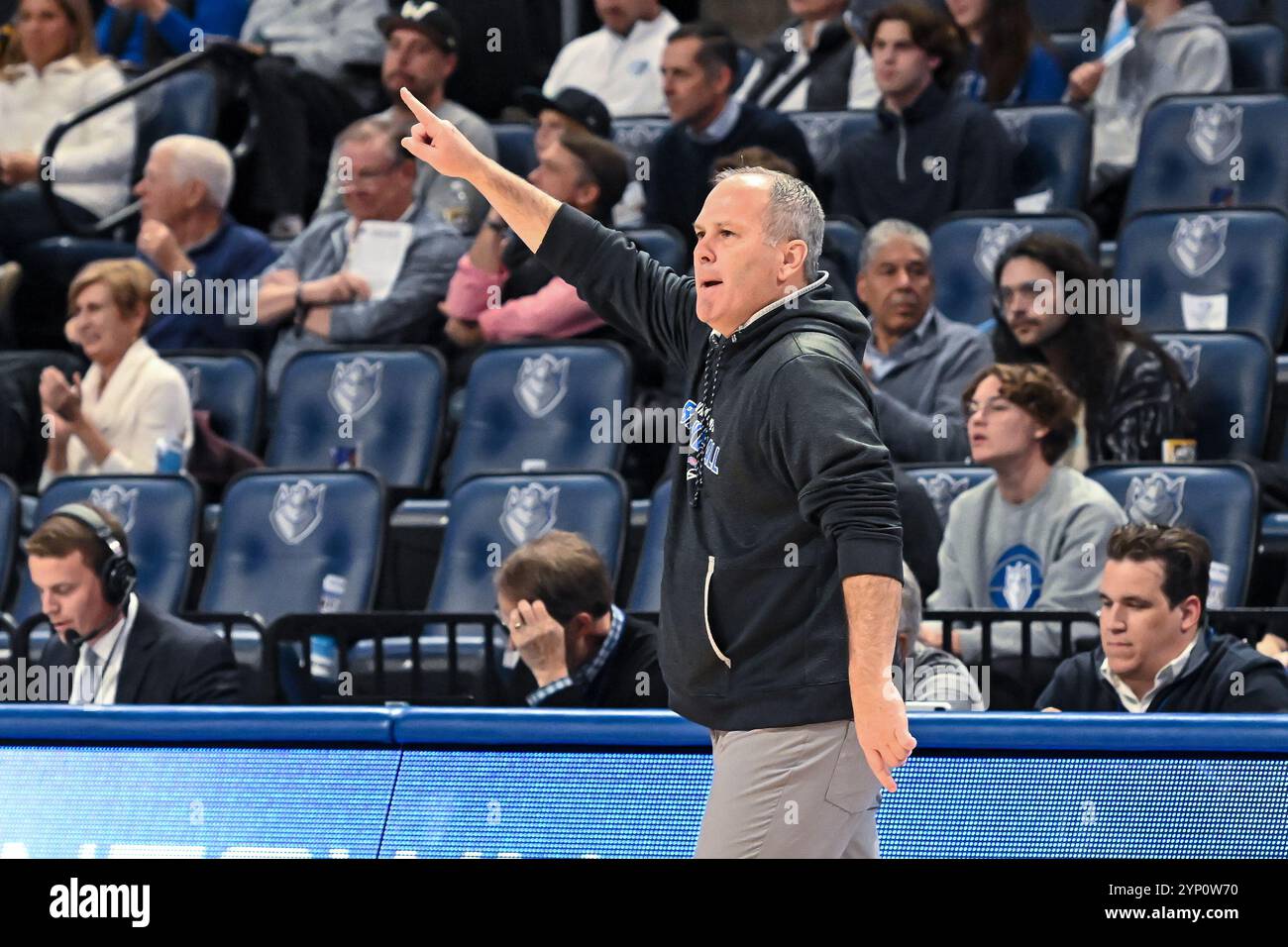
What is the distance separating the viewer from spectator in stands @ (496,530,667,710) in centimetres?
472

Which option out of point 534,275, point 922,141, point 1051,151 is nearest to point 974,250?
point 922,141

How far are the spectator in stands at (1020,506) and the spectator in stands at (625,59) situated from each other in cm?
345

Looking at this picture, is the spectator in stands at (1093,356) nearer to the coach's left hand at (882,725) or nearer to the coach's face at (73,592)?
the coach's face at (73,592)

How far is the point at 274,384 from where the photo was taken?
24.1 feet

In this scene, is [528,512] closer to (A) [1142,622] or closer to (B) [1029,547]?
(B) [1029,547]

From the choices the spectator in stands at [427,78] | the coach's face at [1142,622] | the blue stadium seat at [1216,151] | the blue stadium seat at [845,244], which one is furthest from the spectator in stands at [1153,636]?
the spectator in stands at [427,78]

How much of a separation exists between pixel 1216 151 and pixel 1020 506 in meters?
2.30

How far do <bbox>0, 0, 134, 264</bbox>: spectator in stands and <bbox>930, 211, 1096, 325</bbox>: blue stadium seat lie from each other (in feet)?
11.8

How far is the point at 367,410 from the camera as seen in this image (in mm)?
6840

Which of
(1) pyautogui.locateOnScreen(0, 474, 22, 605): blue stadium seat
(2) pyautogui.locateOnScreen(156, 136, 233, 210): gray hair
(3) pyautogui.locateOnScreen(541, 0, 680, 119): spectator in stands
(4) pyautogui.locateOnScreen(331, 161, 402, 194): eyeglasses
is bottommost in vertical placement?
(1) pyautogui.locateOnScreen(0, 474, 22, 605): blue stadium seat

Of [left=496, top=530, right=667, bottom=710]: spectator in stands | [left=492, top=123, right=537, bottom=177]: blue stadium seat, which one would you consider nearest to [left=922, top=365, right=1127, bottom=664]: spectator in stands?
[left=496, top=530, right=667, bottom=710]: spectator in stands

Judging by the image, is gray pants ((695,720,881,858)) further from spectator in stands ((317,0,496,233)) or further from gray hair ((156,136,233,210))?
gray hair ((156,136,233,210))
